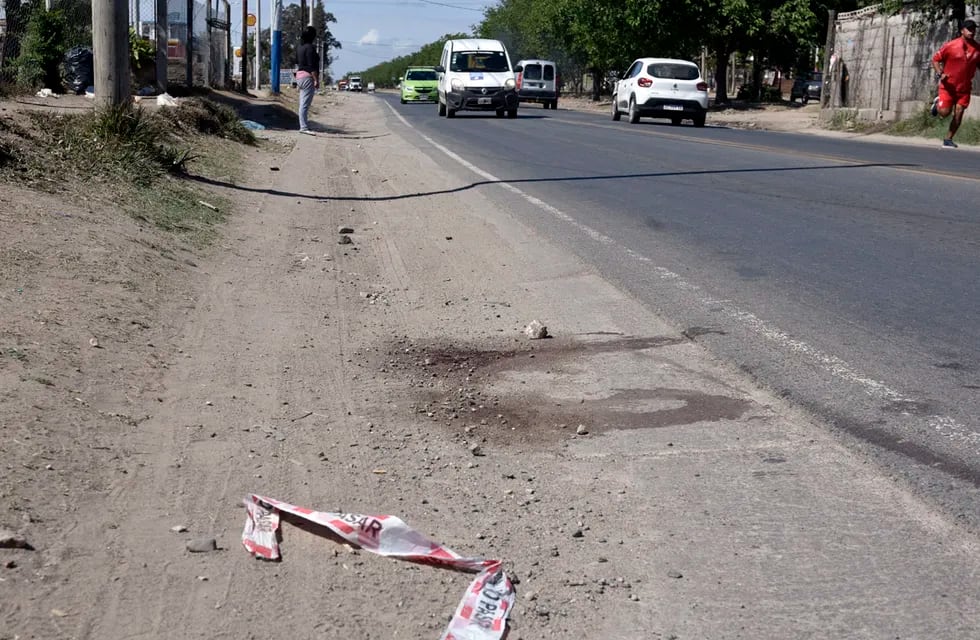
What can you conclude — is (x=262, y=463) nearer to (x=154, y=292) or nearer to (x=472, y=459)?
(x=472, y=459)

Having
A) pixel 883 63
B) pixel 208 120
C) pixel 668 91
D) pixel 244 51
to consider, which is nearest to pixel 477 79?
pixel 668 91

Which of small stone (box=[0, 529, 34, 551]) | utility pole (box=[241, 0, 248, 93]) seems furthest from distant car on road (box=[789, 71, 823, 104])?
small stone (box=[0, 529, 34, 551])

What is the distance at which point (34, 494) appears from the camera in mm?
3504

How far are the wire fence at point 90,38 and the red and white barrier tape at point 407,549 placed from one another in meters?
15.4

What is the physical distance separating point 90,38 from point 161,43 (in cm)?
252

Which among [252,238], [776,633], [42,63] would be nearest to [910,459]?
[776,633]

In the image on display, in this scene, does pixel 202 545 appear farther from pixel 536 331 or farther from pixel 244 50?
pixel 244 50

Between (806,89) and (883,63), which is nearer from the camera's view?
(883,63)

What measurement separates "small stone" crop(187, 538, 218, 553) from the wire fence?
50.7ft

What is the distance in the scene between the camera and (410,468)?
4.01m

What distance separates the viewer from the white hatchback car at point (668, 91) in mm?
29500

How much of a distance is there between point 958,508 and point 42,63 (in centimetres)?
1787

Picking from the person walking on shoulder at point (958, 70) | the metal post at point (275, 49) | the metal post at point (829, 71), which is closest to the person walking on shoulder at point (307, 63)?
the person walking on shoulder at point (958, 70)

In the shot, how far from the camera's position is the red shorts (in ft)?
69.1
